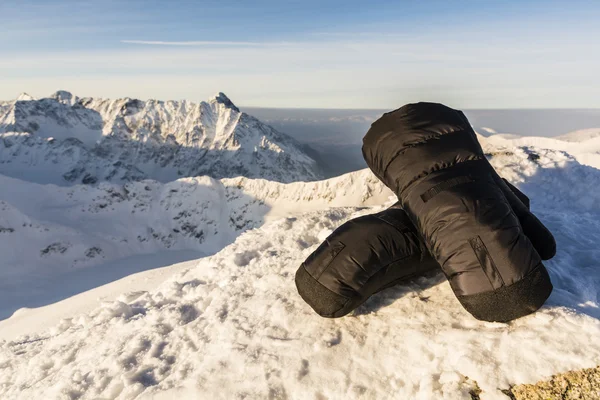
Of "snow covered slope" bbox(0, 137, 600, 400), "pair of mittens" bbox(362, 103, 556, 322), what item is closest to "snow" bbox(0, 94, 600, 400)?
"snow covered slope" bbox(0, 137, 600, 400)

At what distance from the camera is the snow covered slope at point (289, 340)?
3.87 meters

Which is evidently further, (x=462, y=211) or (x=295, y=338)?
(x=295, y=338)

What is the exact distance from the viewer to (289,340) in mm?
4898

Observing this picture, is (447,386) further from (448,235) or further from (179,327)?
(179,327)

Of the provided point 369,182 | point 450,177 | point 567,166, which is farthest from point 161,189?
point 450,177

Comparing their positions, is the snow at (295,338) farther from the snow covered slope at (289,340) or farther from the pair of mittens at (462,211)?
the pair of mittens at (462,211)

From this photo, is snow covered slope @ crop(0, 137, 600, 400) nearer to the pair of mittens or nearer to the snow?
the snow

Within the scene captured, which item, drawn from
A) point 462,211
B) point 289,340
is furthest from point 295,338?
point 462,211

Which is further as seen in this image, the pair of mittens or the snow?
the pair of mittens

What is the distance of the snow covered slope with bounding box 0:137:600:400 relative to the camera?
12.7 ft

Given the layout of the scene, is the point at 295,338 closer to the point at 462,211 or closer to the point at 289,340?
the point at 289,340

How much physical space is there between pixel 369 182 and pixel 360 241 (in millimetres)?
49445

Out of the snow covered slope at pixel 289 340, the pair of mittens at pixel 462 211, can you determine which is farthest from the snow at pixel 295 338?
the pair of mittens at pixel 462 211

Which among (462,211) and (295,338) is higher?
(462,211)
